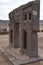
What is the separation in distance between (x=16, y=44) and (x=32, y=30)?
3.58 m

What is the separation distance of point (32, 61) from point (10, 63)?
4.26ft

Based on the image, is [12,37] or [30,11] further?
[12,37]

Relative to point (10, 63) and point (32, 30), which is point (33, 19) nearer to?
point (32, 30)

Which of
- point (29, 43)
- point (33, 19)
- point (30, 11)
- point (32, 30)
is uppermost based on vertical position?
point (30, 11)

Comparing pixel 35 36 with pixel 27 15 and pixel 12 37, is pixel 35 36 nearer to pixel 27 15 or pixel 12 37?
pixel 27 15

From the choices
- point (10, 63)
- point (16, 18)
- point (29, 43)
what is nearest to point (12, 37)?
point (16, 18)

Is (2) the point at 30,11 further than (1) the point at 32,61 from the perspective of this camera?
Yes

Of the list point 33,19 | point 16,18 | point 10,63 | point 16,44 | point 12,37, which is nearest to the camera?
point 10,63

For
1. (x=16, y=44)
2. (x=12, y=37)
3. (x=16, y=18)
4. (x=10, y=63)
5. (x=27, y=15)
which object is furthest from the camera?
(x=12, y=37)

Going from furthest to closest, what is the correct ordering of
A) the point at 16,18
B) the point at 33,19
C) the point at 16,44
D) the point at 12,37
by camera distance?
the point at 12,37 < the point at 16,44 < the point at 16,18 < the point at 33,19

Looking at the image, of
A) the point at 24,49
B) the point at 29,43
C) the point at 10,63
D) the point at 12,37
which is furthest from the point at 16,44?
the point at 10,63

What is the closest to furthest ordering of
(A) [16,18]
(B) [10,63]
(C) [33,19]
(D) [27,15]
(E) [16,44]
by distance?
1. (B) [10,63]
2. (C) [33,19]
3. (D) [27,15]
4. (A) [16,18]
5. (E) [16,44]

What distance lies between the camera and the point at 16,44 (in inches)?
454

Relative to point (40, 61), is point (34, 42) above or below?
A: above
